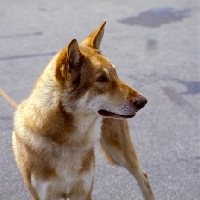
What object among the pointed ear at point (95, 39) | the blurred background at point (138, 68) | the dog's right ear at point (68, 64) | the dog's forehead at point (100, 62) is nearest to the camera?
the dog's right ear at point (68, 64)

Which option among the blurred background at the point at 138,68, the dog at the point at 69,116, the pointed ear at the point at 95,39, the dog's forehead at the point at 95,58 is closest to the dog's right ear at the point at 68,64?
the dog at the point at 69,116

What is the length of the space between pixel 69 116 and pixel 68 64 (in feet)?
1.07

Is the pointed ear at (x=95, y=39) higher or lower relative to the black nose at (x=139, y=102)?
higher

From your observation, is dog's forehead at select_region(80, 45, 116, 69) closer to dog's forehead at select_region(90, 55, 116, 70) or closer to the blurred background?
dog's forehead at select_region(90, 55, 116, 70)

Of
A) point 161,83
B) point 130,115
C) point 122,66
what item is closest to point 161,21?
point 122,66

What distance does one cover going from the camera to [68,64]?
3014mm

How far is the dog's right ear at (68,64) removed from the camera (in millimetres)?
3010

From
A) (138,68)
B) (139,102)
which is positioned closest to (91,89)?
(139,102)

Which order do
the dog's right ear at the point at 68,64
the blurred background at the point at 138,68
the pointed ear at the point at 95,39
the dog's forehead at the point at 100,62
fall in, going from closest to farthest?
the dog's right ear at the point at 68,64 → the dog's forehead at the point at 100,62 → the pointed ear at the point at 95,39 → the blurred background at the point at 138,68

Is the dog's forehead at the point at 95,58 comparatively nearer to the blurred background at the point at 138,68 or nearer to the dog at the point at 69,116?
the dog at the point at 69,116

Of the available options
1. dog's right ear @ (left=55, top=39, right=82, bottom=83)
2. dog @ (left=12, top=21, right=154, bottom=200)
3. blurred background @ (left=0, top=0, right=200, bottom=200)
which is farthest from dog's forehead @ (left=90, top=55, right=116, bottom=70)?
blurred background @ (left=0, top=0, right=200, bottom=200)

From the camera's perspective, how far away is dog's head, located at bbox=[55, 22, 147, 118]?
3.04 meters

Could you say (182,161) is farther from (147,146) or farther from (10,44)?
(10,44)

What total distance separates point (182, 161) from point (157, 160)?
0.23m
